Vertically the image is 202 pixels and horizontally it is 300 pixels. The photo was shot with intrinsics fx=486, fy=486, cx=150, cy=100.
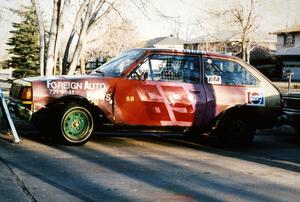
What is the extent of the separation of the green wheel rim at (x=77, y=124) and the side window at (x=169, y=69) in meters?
1.07

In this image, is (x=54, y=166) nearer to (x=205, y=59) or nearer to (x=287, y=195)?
(x=287, y=195)

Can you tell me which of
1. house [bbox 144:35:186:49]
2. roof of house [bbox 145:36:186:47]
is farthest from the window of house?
roof of house [bbox 145:36:186:47]

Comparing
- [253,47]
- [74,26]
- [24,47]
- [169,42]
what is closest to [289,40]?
[253,47]

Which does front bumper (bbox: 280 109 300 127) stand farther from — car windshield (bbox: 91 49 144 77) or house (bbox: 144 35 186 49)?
house (bbox: 144 35 186 49)

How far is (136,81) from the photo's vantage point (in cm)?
845

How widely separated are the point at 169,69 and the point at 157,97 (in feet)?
1.98

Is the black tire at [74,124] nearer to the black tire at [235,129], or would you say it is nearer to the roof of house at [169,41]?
the black tire at [235,129]

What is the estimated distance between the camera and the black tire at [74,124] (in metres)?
8.02

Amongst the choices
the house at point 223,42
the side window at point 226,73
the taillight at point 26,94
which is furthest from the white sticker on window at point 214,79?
the house at point 223,42

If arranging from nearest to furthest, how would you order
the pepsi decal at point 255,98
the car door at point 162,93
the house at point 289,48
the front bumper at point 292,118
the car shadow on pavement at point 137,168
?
the car shadow on pavement at point 137,168 → the car door at point 162,93 → the pepsi decal at point 255,98 → the front bumper at point 292,118 → the house at point 289,48

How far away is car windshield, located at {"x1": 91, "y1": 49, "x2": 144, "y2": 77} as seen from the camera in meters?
8.57

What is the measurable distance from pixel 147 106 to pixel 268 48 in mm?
65104

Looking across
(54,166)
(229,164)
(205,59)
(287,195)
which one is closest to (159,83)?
(205,59)

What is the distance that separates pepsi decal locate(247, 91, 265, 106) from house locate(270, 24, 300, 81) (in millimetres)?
50347
